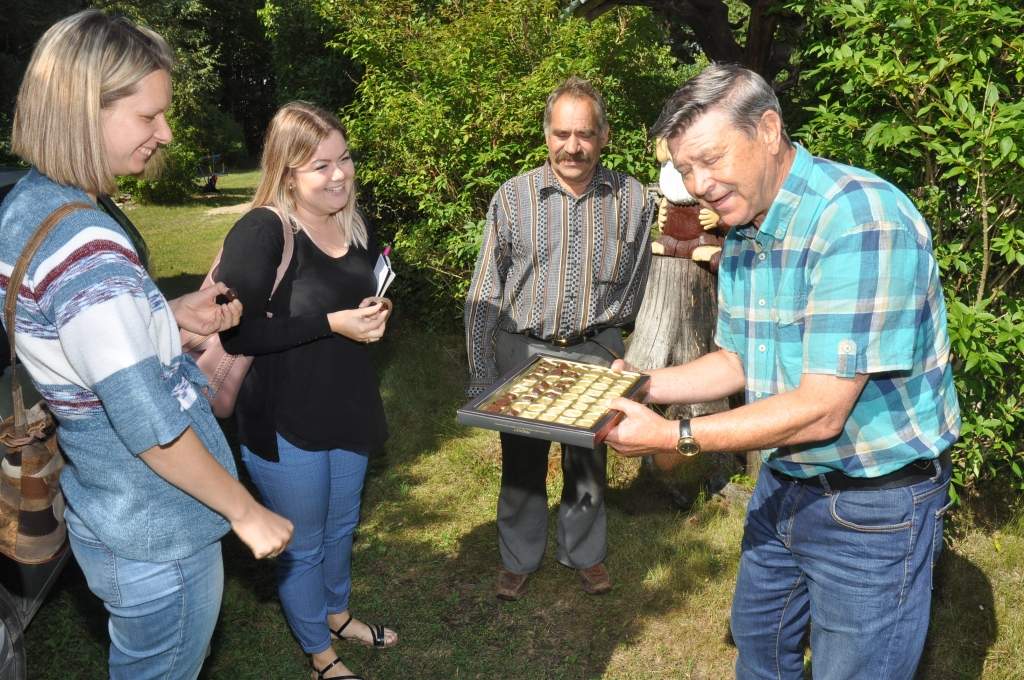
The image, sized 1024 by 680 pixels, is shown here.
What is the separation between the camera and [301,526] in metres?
3.41

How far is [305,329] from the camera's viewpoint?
3178 mm

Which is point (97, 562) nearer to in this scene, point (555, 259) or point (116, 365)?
point (116, 365)

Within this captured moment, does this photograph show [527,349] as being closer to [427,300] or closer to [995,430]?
[995,430]

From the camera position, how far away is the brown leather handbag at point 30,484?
223 centimetres

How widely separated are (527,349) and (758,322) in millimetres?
1775

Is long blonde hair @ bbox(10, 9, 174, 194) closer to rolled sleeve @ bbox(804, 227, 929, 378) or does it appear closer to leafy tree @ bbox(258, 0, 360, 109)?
rolled sleeve @ bbox(804, 227, 929, 378)

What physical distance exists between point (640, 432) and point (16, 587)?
2925mm

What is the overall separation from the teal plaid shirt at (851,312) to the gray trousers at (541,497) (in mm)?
1710

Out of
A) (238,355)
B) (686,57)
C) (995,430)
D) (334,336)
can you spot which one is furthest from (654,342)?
(686,57)

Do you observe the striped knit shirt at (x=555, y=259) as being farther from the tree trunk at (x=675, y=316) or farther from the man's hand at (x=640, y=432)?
the man's hand at (x=640, y=432)

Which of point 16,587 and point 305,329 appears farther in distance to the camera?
point 16,587

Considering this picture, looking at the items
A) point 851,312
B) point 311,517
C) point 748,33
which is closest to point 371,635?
point 311,517

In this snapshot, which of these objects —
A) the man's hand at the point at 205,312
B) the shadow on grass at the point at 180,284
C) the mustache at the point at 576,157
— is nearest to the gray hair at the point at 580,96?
the mustache at the point at 576,157

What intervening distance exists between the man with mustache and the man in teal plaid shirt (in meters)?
1.46
